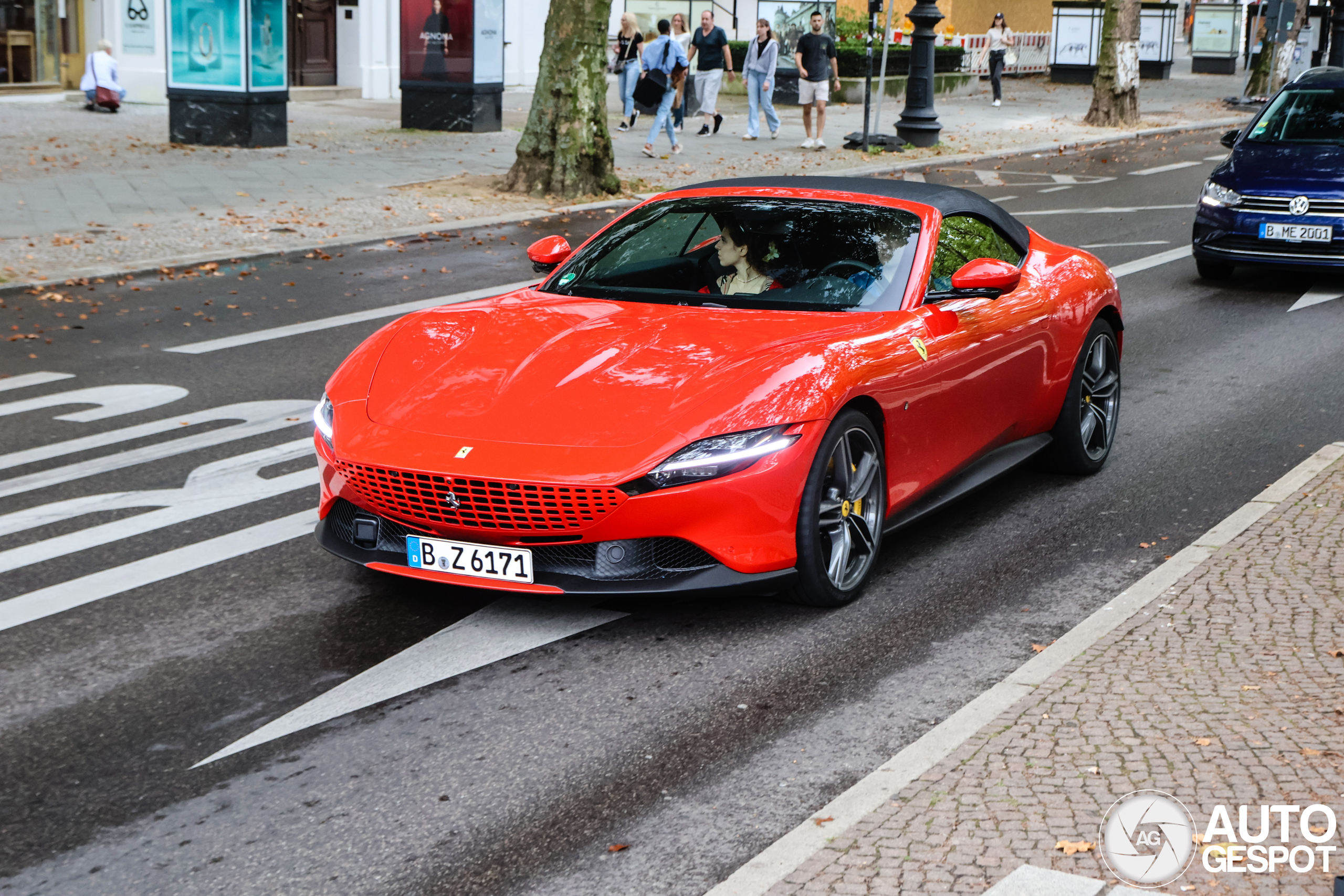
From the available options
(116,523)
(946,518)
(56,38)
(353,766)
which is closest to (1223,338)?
(946,518)

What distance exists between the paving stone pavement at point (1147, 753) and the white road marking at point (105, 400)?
5.68 metres

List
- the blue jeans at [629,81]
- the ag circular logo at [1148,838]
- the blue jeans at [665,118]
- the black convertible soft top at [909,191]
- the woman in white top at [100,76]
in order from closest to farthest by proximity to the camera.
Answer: the ag circular logo at [1148,838]
the black convertible soft top at [909,191]
the blue jeans at [665,118]
the woman in white top at [100,76]
the blue jeans at [629,81]

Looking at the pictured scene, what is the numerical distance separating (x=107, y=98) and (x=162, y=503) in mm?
21546

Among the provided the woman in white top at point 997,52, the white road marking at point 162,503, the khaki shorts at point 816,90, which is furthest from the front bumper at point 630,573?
the woman in white top at point 997,52

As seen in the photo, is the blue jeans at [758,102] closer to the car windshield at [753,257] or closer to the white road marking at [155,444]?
the white road marking at [155,444]

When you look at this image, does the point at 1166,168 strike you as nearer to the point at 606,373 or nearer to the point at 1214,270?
the point at 1214,270

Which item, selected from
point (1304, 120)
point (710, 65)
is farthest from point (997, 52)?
point (1304, 120)

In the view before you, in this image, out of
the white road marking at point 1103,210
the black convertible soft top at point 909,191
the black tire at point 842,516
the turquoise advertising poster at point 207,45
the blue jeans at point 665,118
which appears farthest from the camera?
the blue jeans at point 665,118

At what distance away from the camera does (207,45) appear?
70.9ft

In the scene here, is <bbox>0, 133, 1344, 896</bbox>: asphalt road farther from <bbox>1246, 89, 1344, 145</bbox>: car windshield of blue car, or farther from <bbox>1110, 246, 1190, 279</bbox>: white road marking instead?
<bbox>1246, 89, 1344, 145</bbox>: car windshield of blue car

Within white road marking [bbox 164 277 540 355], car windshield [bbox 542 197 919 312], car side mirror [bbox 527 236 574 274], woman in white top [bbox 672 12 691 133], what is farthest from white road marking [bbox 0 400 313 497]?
woman in white top [bbox 672 12 691 133]

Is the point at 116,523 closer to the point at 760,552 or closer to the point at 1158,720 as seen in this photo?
the point at 760,552

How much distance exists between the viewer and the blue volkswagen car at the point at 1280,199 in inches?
500

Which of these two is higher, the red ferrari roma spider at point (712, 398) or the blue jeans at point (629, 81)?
the blue jeans at point (629, 81)
